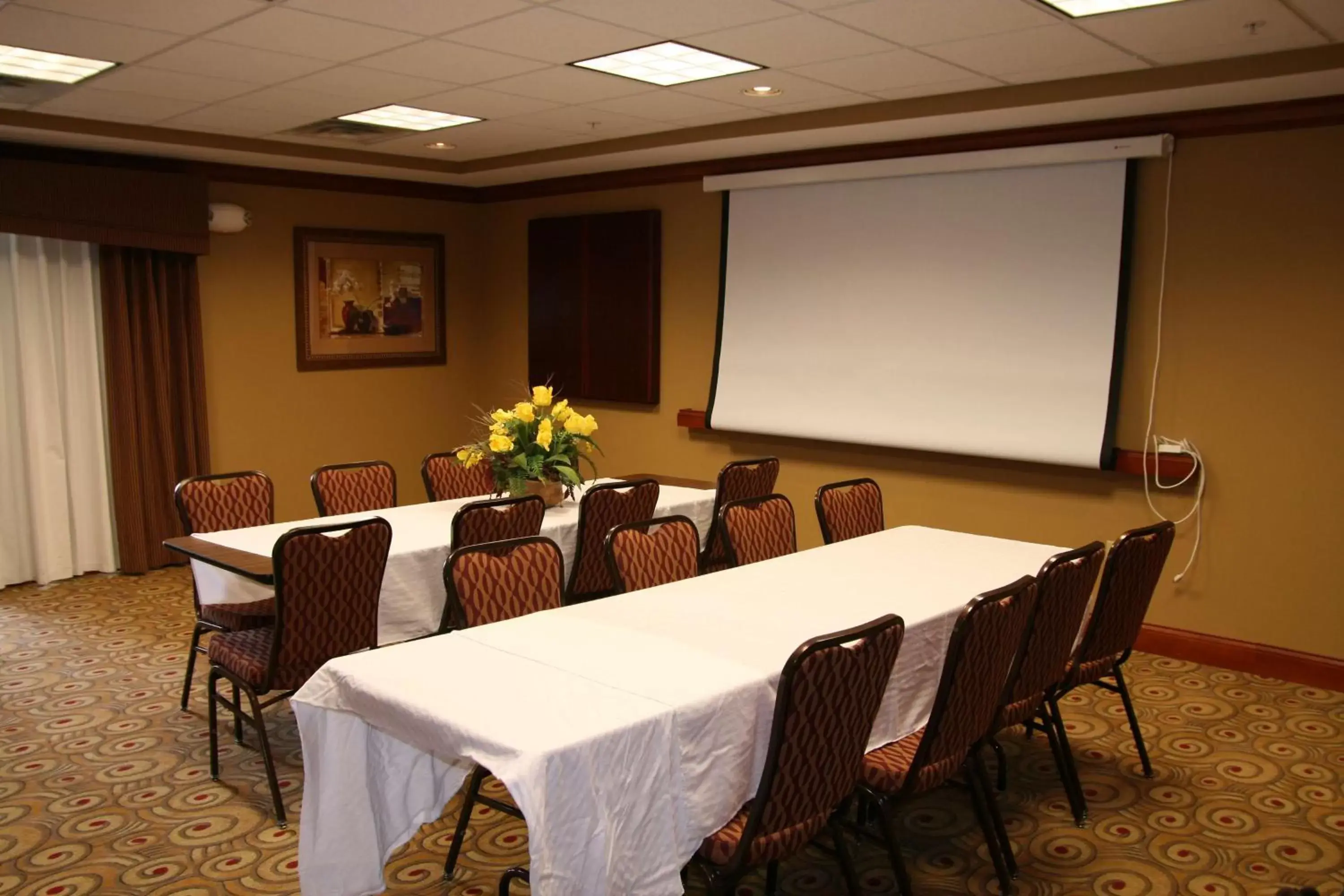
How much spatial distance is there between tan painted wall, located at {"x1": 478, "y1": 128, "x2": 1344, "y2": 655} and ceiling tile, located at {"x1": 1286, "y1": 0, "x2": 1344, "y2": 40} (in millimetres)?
1190

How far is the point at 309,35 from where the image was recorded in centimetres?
418

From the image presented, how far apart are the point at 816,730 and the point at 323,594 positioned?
200 cm

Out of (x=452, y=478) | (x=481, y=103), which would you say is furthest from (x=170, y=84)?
(x=452, y=478)

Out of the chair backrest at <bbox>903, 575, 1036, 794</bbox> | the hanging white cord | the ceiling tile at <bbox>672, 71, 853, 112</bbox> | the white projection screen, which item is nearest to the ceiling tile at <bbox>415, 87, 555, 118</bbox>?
the ceiling tile at <bbox>672, 71, 853, 112</bbox>

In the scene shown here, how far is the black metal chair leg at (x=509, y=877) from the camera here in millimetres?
2848

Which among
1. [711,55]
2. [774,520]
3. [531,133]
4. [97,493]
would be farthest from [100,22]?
[97,493]

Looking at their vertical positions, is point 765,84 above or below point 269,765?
above

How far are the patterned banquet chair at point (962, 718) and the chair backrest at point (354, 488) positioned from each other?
3.17 m

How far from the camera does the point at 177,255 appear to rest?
7215 millimetres

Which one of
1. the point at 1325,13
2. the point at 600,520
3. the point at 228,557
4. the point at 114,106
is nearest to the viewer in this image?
the point at 1325,13

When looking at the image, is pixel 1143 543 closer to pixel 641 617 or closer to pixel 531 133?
pixel 641 617

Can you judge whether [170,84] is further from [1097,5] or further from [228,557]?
[1097,5]

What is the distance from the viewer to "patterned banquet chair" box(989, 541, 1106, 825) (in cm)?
327

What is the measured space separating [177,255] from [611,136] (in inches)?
120
